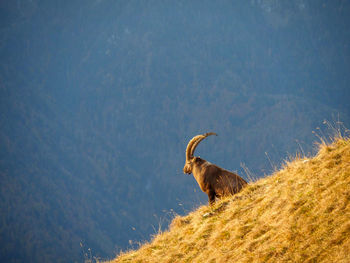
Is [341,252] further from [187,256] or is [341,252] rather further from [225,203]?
[225,203]

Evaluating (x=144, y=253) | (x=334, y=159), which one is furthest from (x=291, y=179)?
(x=144, y=253)

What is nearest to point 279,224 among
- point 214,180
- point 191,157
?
point 214,180

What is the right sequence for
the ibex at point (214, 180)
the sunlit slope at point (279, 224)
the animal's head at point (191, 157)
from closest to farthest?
the sunlit slope at point (279, 224) < the ibex at point (214, 180) < the animal's head at point (191, 157)

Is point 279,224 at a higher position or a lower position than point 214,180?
lower

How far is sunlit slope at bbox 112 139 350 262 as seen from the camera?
5.62 meters

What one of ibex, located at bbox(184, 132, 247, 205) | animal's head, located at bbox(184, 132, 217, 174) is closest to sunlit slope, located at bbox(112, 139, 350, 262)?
ibex, located at bbox(184, 132, 247, 205)

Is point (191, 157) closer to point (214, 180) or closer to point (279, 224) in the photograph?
point (214, 180)

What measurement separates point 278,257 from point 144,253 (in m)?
4.66

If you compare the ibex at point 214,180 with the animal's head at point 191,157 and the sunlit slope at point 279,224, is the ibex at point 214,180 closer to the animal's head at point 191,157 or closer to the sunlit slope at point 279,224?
the animal's head at point 191,157

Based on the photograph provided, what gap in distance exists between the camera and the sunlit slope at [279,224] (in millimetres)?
5617

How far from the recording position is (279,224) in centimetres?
664

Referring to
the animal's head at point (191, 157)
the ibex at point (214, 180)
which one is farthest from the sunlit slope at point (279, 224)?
the animal's head at point (191, 157)

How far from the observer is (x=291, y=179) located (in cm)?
842

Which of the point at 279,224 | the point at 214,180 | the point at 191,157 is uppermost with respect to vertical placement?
the point at 191,157
